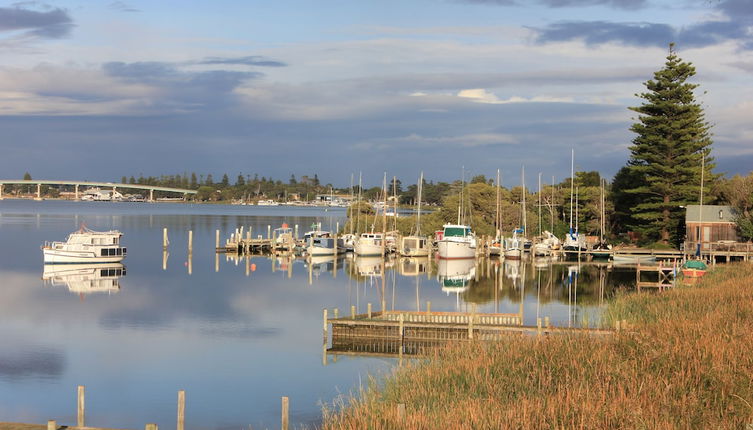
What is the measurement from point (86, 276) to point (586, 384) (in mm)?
60391

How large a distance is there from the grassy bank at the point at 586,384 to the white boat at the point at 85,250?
2250 inches

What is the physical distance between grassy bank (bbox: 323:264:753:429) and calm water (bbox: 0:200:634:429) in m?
6.75

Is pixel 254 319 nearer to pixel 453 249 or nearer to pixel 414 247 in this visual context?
pixel 453 249

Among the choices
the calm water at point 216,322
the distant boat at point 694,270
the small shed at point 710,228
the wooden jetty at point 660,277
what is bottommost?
the calm water at point 216,322

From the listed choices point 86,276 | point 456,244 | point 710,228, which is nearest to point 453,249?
point 456,244

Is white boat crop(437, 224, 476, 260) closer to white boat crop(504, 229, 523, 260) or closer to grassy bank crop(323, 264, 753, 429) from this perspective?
white boat crop(504, 229, 523, 260)

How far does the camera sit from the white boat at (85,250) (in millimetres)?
74875

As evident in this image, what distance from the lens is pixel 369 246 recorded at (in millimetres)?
90750

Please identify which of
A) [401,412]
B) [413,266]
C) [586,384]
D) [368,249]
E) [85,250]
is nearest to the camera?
[401,412]

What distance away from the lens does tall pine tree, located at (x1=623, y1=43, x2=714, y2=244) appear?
86.1m

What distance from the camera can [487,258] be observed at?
9344cm

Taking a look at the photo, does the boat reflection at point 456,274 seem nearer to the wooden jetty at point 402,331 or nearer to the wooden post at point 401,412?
the wooden jetty at point 402,331

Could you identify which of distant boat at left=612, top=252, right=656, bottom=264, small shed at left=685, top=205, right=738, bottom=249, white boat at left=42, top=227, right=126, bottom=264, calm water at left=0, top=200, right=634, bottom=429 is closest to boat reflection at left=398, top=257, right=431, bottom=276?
calm water at left=0, top=200, right=634, bottom=429

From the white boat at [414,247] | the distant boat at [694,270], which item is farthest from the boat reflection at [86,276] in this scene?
the distant boat at [694,270]
